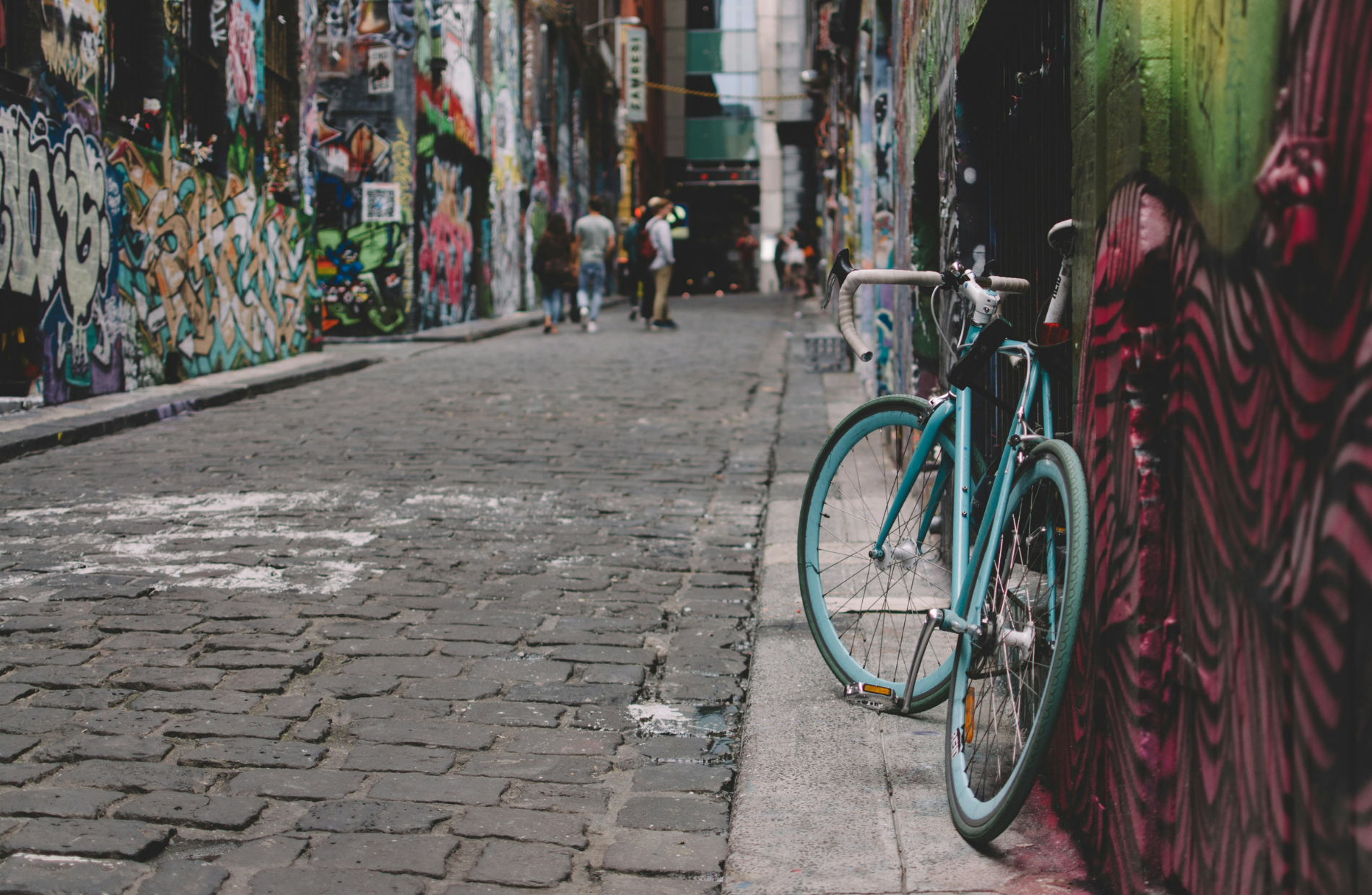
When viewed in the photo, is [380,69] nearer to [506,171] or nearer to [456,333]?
[456,333]

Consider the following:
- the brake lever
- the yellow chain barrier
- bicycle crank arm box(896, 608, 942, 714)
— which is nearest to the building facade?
the brake lever

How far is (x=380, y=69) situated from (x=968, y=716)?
17.4 meters

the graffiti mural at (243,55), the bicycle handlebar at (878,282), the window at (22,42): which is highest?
the graffiti mural at (243,55)

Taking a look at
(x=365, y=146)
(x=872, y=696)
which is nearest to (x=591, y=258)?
(x=365, y=146)

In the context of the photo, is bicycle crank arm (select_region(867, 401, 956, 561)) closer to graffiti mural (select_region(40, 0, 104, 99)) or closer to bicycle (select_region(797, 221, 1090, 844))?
bicycle (select_region(797, 221, 1090, 844))

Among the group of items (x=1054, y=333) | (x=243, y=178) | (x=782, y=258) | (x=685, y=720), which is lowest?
(x=685, y=720)

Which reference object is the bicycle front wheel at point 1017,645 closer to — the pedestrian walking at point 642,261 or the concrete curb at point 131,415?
the concrete curb at point 131,415

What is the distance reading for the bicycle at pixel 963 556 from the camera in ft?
8.46

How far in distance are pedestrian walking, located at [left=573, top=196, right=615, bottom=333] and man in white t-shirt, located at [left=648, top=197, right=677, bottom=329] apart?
726 millimetres

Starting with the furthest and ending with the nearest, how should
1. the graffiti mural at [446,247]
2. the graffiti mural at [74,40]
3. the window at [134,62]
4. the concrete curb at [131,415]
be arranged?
the graffiti mural at [446,247]
the window at [134,62]
the graffiti mural at [74,40]
the concrete curb at [131,415]

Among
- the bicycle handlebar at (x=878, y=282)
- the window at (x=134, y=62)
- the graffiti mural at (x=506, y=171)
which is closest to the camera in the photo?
the bicycle handlebar at (x=878, y=282)

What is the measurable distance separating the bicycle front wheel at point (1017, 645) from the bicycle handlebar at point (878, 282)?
0.58m

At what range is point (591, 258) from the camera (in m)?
20.2

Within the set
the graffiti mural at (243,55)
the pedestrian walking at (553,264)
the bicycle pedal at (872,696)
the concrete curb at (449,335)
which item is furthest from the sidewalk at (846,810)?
the pedestrian walking at (553,264)
